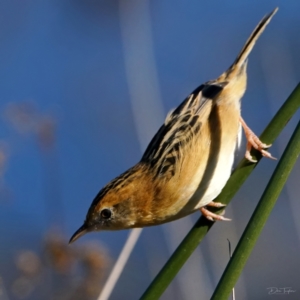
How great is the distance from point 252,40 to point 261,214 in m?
2.03

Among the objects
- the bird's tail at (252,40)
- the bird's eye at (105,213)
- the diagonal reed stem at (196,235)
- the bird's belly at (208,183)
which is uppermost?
the bird's tail at (252,40)

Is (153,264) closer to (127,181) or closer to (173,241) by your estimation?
(173,241)

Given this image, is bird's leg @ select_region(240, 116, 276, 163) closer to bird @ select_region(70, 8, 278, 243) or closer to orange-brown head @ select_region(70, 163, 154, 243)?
bird @ select_region(70, 8, 278, 243)

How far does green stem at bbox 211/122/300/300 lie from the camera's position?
192 cm

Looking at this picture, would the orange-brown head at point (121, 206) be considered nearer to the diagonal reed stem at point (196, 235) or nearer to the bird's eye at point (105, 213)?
the bird's eye at point (105, 213)

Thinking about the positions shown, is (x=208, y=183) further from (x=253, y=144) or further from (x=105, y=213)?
(x=105, y=213)

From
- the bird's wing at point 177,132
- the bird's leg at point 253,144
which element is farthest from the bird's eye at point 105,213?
the bird's leg at point 253,144

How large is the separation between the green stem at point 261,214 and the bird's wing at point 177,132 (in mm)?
1648

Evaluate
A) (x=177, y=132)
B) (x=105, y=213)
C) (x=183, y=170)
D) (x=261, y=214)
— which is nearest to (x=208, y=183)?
(x=183, y=170)

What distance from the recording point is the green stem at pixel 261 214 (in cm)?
192

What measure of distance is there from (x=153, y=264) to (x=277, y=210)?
2381 mm

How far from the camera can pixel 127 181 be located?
11.8 ft

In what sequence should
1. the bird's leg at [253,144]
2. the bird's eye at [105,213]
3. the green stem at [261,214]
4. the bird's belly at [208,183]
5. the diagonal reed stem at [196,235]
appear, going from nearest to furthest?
1. the green stem at [261,214]
2. the diagonal reed stem at [196,235]
3. the bird's leg at [253,144]
4. the bird's belly at [208,183]
5. the bird's eye at [105,213]

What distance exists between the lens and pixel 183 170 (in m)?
3.58
